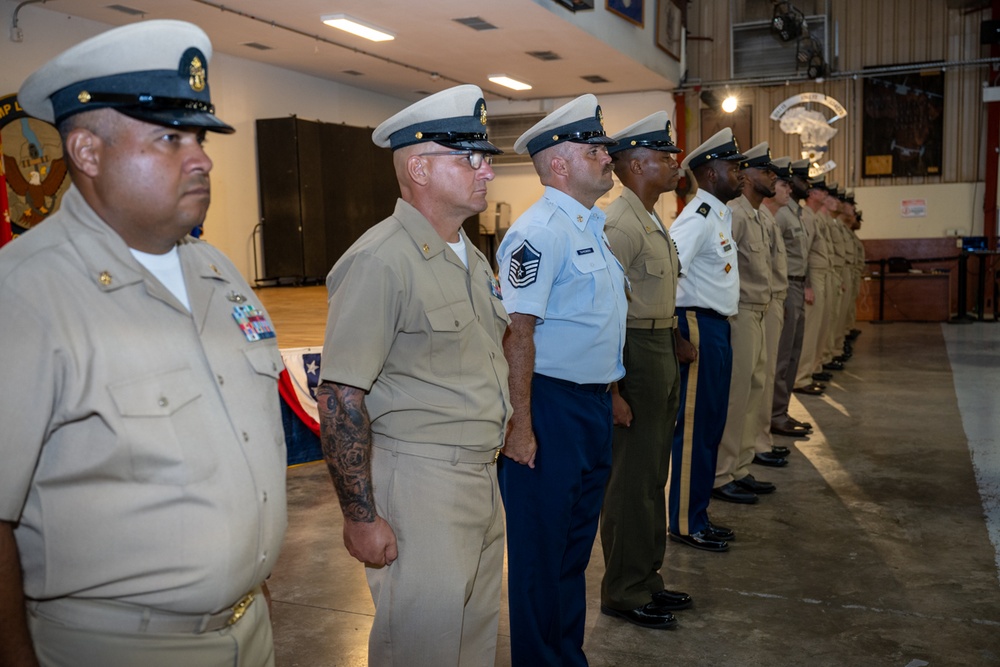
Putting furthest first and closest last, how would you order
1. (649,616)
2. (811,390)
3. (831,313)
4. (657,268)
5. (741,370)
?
(831,313) < (811,390) < (741,370) < (657,268) < (649,616)

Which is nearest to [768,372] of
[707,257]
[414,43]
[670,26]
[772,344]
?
[772,344]

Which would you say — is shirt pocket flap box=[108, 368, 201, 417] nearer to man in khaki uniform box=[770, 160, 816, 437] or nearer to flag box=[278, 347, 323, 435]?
A: flag box=[278, 347, 323, 435]

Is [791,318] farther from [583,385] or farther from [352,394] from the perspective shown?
[352,394]

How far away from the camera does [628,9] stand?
11922mm

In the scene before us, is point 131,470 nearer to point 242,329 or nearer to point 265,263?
point 242,329

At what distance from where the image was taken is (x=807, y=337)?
7.67 metres

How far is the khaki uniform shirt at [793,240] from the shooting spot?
21.6 ft

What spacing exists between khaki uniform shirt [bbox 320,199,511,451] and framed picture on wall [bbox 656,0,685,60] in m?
12.5

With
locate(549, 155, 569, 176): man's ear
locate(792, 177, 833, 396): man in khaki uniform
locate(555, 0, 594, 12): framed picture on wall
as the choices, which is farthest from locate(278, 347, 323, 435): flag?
locate(555, 0, 594, 12): framed picture on wall

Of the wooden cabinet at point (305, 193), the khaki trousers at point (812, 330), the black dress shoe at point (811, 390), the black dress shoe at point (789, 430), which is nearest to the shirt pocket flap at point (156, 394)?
the black dress shoe at point (789, 430)

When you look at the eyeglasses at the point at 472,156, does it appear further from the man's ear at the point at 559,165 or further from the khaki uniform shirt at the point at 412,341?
the man's ear at the point at 559,165

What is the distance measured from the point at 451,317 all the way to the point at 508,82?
1247cm

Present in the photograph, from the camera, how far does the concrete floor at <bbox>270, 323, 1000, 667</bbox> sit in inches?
114

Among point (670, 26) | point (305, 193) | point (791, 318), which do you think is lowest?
point (791, 318)
